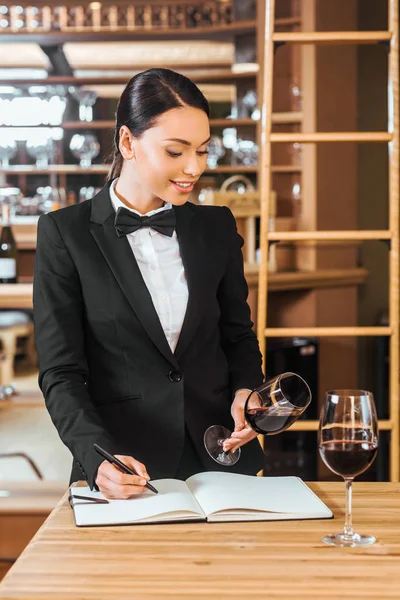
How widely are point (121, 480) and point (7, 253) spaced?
8.01 ft

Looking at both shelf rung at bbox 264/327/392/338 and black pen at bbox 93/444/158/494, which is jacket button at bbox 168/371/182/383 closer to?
black pen at bbox 93/444/158/494

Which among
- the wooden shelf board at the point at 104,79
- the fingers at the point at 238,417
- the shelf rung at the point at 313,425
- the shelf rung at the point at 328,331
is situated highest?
the wooden shelf board at the point at 104,79

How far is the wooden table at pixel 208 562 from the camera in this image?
40.5 inches

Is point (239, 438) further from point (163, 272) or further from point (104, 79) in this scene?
point (104, 79)

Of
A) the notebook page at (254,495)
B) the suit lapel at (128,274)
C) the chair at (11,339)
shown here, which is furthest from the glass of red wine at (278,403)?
the chair at (11,339)

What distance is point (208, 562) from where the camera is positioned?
112 cm

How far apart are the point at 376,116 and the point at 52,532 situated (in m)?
4.64

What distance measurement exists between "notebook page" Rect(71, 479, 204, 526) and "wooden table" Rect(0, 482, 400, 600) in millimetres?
17

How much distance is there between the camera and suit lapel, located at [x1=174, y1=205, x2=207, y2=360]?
1.75m

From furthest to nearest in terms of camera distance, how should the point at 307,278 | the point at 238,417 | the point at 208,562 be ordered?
the point at 307,278 < the point at 238,417 < the point at 208,562

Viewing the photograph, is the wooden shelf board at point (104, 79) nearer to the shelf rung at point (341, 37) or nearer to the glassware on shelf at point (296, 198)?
the glassware on shelf at point (296, 198)

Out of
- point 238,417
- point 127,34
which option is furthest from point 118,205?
point 127,34

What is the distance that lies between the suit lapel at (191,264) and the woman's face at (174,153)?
0.16m

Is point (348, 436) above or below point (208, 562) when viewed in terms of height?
above
